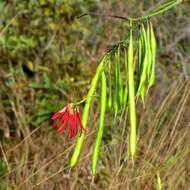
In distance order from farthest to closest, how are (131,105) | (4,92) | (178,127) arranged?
(4,92), (178,127), (131,105)

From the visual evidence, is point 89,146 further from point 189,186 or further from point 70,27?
point 70,27

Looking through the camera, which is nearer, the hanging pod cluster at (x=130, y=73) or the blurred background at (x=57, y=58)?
the hanging pod cluster at (x=130, y=73)

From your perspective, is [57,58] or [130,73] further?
[57,58]

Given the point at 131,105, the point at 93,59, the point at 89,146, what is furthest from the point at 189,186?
the point at 93,59

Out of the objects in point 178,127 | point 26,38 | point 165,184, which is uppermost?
point 26,38

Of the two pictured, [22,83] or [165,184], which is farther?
[22,83]

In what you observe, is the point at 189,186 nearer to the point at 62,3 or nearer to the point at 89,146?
the point at 89,146

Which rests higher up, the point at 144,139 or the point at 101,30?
the point at 101,30

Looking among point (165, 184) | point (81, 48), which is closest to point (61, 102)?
point (81, 48)

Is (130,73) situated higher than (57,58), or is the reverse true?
(130,73)

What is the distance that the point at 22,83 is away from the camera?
3207 millimetres

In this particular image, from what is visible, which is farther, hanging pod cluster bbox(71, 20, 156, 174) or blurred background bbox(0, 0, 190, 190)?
blurred background bbox(0, 0, 190, 190)

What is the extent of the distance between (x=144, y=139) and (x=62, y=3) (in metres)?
1.75

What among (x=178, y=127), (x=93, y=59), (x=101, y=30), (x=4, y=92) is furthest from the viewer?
(x=101, y=30)
